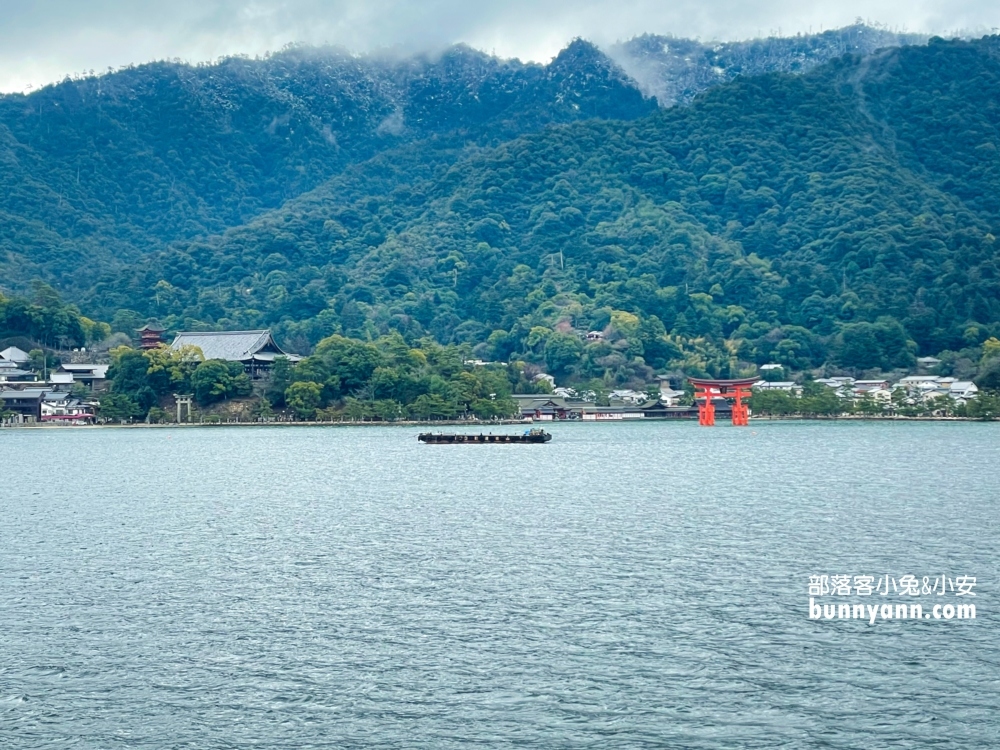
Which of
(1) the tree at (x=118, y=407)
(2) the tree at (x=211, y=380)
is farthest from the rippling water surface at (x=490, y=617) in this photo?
(1) the tree at (x=118, y=407)

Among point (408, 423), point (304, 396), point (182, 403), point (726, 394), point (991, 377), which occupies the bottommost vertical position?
point (408, 423)

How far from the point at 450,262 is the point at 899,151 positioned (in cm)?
7450

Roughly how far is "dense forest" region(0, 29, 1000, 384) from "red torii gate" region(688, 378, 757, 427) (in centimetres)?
2236

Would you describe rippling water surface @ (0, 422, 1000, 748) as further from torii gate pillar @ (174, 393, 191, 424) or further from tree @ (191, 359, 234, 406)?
torii gate pillar @ (174, 393, 191, 424)

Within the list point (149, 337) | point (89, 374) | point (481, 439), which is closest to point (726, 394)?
point (481, 439)

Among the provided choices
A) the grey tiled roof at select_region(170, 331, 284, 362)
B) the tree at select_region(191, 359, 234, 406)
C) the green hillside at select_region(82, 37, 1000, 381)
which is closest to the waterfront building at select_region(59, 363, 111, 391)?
the grey tiled roof at select_region(170, 331, 284, 362)

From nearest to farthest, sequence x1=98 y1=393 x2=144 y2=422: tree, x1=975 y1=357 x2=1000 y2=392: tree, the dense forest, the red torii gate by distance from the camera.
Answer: the red torii gate → x1=98 y1=393 x2=144 y2=422: tree → x1=975 y1=357 x2=1000 y2=392: tree → the dense forest

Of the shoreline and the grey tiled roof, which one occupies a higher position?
the grey tiled roof

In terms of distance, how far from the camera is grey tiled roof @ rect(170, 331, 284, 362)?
330ft

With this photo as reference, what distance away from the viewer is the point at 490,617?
2275cm

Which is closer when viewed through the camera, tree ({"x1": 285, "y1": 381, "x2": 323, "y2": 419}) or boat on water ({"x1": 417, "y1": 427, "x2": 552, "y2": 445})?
boat on water ({"x1": 417, "y1": 427, "x2": 552, "y2": 445})

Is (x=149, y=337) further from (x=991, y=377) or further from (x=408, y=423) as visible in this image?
(x=991, y=377)

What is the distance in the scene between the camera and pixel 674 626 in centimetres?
2177

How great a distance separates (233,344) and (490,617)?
82.6 m
